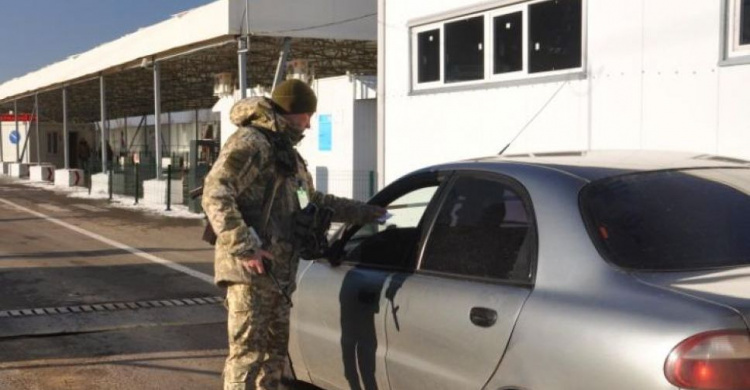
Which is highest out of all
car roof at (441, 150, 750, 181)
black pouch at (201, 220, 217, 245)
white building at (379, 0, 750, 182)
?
white building at (379, 0, 750, 182)

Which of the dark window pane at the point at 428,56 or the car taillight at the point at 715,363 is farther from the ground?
the dark window pane at the point at 428,56

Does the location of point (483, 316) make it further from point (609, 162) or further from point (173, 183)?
point (173, 183)

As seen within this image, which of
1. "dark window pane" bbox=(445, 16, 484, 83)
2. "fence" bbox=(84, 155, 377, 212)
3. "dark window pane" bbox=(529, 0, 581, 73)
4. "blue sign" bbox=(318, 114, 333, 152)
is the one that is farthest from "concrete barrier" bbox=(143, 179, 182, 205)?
"dark window pane" bbox=(529, 0, 581, 73)

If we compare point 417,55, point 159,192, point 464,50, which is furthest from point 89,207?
point 464,50

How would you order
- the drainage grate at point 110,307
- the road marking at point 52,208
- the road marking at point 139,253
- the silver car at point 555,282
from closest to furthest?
the silver car at point 555,282
the drainage grate at point 110,307
the road marking at point 139,253
the road marking at point 52,208

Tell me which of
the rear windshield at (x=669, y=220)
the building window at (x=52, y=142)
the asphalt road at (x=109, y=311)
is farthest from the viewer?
the building window at (x=52, y=142)

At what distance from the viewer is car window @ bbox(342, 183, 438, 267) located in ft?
12.3

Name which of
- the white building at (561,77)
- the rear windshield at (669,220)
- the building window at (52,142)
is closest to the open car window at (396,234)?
the rear windshield at (669,220)

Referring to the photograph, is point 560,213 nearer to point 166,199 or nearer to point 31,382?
point 31,382

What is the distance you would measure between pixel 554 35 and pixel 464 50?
1353mm

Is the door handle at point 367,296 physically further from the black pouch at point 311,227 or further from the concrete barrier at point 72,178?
the concrete barrier at point 72,178

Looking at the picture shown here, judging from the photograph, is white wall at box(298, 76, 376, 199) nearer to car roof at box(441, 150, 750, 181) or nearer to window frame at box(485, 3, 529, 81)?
window frame at box(485, 3, 529, 81)

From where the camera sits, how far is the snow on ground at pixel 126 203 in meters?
18.3

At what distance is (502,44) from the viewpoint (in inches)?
341
